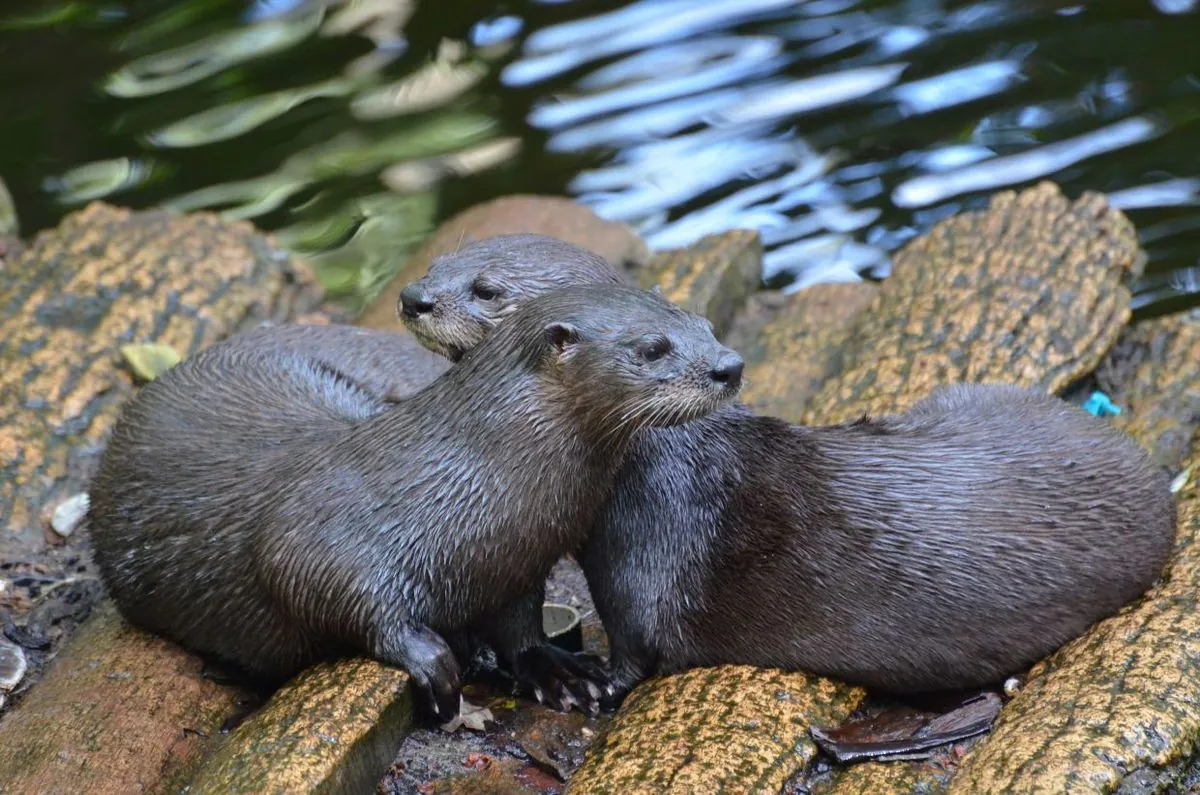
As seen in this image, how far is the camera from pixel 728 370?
3.40 m

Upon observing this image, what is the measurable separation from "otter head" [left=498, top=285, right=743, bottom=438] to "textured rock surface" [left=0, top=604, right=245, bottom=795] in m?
1.22

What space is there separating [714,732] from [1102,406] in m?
2.09

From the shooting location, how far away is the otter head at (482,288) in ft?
12.9

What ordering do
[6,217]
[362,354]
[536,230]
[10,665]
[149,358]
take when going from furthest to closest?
[6,217] < [536,230] < [149,358] < [362,354] < [10,665]

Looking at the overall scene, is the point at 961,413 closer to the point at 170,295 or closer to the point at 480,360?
the point at 480,360

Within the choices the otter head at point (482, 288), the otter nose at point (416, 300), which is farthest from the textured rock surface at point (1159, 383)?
the otter nose at point (416, 300)

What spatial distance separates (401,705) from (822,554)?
1.03 m

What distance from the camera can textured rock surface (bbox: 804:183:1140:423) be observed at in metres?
4.89

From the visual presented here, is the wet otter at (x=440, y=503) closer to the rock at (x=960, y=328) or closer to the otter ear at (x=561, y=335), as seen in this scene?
the otter ear at (x=561, y=335)

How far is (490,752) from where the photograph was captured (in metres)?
3.60

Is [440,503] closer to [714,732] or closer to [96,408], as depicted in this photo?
[714,732]

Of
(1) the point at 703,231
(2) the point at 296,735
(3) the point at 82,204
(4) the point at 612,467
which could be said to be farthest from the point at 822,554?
(3) the point at 82,204

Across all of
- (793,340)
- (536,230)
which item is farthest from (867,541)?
(536,230)

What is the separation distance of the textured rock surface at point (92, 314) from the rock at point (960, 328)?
2.05 metres
